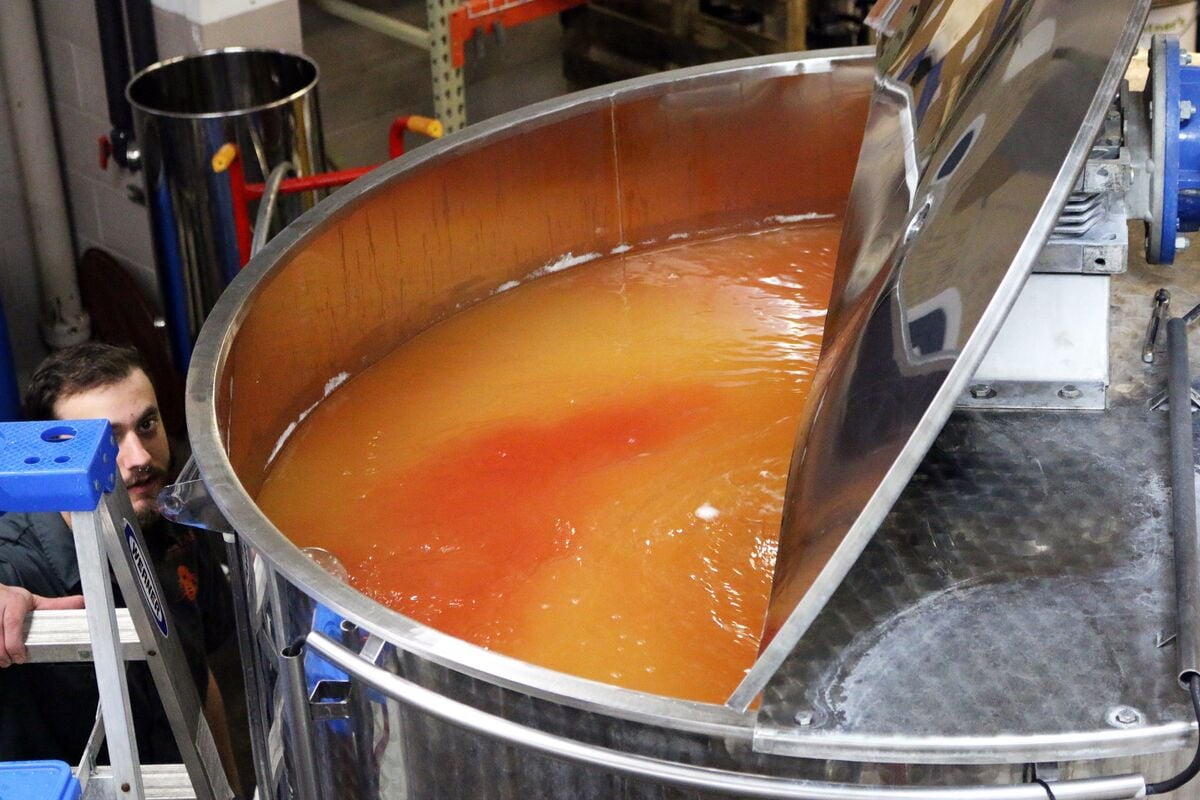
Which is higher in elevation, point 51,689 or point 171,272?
point 171,272

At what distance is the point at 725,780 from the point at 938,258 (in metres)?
0.48

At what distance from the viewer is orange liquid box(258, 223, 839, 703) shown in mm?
1527

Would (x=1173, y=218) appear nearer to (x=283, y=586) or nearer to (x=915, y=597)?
(x=915, y=597)

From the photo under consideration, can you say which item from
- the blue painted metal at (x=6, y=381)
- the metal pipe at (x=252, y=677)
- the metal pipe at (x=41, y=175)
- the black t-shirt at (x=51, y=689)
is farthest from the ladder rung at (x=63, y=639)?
the metal pipe at (x=41, y=175)

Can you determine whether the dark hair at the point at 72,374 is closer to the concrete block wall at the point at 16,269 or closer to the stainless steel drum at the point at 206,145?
the stainless steel drum at the point at 206,145

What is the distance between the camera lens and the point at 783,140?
7.52 feet

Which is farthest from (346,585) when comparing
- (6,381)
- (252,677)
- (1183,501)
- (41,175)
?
(41,175)

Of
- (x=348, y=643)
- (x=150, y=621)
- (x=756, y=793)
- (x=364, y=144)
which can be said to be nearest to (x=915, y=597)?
(x=756, y=793)

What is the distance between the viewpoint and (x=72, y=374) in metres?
1.98

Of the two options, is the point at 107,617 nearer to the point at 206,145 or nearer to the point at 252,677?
the point at 252,677

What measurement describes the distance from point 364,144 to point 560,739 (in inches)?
103

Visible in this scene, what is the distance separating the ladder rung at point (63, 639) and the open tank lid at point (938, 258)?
64 centimetres

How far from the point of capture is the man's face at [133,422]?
1964 mm

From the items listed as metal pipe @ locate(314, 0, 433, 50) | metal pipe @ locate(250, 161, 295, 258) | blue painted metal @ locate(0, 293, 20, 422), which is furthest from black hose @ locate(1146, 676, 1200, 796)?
blue painted metal @ locate(0, 293, 20, 422)
